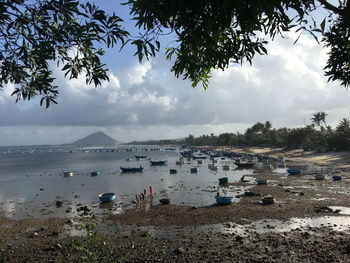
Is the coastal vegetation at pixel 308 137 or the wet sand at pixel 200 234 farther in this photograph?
the coastal vegetation at pixel 308 137

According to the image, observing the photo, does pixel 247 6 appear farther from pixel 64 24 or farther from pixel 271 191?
pixel 271 191

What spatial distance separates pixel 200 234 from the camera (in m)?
19.4

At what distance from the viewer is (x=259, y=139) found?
174 metres

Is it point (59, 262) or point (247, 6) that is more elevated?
point (247, 6)

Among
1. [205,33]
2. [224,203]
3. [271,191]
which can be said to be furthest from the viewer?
[271,191]

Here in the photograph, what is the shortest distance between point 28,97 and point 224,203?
81.1ft

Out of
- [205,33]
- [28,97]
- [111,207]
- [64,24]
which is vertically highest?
[64,24]

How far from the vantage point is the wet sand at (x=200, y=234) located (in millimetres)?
15070

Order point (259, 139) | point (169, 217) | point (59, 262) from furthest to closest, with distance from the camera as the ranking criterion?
point (259, 139) < point (169, 217) < point (59, 262)

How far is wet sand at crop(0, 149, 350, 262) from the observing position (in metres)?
15.1

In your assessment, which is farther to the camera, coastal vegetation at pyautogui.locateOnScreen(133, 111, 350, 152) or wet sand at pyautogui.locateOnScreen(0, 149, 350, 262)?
coastal vegetation at pyautogui.locateOnScreen(133, 111, 350, 152)


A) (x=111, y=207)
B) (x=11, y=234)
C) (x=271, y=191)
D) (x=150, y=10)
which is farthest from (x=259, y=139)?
(x=150, y=10)

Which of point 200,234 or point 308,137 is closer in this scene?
point 200,234

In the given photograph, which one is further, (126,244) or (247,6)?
(126,244)
